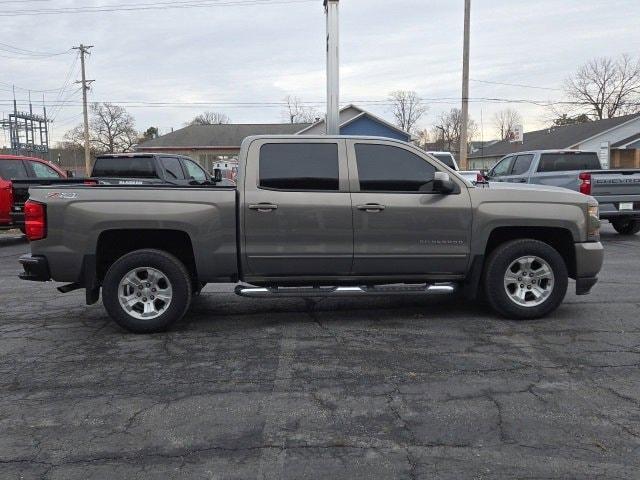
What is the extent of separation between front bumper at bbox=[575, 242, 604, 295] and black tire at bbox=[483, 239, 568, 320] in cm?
17

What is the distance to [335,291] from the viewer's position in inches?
221

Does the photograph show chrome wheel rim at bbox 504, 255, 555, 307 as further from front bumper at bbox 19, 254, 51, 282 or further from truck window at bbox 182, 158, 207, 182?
truck window at bbox 182, 158, 207, 182

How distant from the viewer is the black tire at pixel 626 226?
13173 millimetres

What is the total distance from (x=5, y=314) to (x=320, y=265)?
3.82 m

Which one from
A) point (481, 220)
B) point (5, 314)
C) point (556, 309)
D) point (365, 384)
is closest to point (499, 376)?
point (365, 384)

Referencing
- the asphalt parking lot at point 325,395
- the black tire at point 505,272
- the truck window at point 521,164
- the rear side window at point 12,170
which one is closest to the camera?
the asphalt parking lot at point 325,395

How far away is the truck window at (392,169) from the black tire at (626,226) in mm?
9508

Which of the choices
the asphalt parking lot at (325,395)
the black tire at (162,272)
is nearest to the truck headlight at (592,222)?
the asphalt parking lot at (325,395)

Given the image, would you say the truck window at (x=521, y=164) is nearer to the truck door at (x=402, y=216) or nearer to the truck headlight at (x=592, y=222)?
the truck headlight at (x=592, y=222)

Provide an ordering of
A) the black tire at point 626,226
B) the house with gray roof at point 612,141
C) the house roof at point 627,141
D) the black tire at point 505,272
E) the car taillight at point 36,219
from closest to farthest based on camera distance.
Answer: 1. the car taillight at point 36,219
2. the black tire at point 505,272
3. the black tire at point 626,226
4. the house roof at point 627,141
5. the house with gray roof at point 612,141

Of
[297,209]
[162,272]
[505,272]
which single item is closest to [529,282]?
[505,272]

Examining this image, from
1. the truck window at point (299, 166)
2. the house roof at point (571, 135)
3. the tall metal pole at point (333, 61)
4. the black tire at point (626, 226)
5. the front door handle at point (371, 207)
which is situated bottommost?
the black tire at point (626, 226)

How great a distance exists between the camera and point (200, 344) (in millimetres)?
5277

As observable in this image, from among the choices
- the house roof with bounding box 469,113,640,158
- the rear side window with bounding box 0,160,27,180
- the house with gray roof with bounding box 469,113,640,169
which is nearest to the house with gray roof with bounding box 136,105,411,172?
the house roof with bounding box 469,113,640,158
